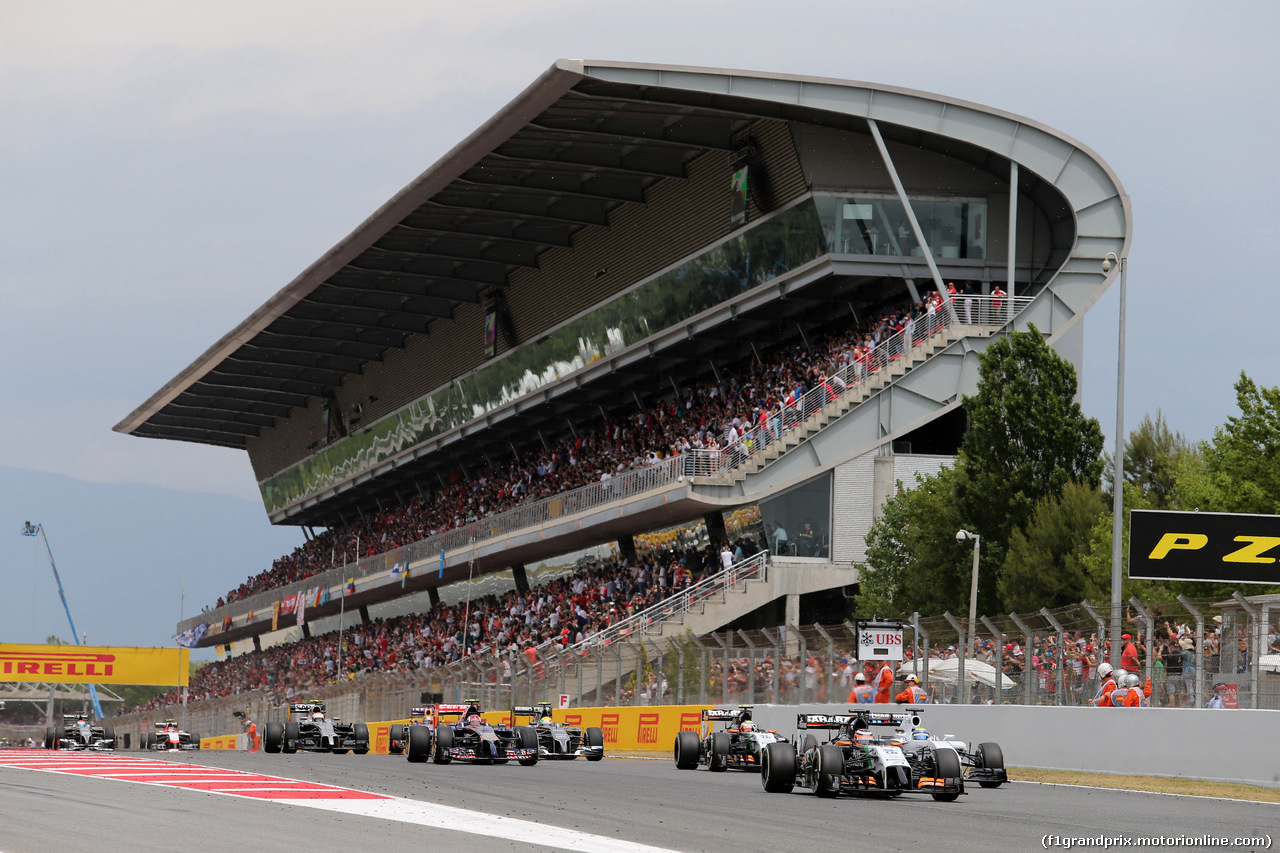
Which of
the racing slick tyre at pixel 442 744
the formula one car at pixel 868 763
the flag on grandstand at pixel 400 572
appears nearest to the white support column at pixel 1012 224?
the racing slick tyre at pixel 442 744

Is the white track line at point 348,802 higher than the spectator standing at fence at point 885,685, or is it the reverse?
the spectator standing at fence at point 885,685

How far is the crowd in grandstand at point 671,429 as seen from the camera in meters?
43.1

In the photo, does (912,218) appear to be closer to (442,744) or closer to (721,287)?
(721,287)

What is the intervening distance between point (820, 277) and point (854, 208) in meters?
2.08

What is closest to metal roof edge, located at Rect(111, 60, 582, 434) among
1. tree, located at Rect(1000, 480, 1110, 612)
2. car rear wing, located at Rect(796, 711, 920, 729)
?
tree, located at Rect(1000, 480, 1110, 612)

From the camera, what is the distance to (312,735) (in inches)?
1293

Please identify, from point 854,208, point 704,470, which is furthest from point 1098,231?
point 704,470

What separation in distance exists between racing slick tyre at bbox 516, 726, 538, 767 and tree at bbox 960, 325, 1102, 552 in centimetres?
1448

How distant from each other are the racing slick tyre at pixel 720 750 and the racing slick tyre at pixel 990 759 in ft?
16.1

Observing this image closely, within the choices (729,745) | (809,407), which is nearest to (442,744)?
(729,745)

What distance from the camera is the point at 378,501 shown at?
80.2 meters

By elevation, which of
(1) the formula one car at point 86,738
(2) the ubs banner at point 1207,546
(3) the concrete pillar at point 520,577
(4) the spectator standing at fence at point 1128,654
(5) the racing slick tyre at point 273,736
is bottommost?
(1) the formula one car at point 86,738

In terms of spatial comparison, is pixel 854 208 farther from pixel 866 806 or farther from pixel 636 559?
pixel 866 806

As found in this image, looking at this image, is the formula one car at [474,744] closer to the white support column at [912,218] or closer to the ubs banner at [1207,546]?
the ubs banner at [1207,546]
